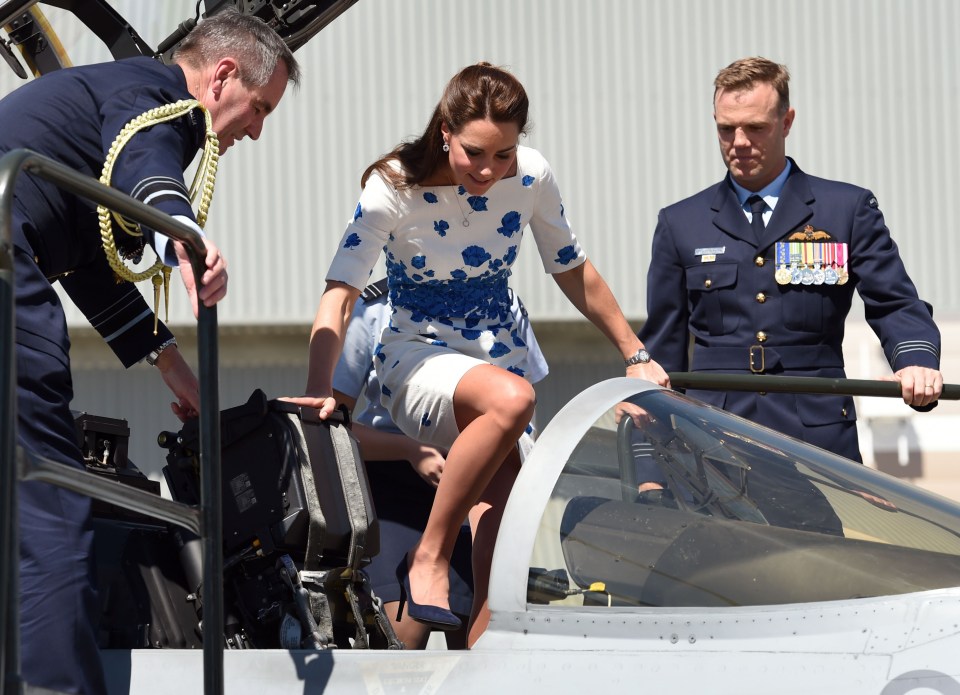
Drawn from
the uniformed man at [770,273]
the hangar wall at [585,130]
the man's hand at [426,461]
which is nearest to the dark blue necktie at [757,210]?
the uniformed man at [770,273]

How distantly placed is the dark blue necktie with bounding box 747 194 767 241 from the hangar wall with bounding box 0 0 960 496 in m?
5.30

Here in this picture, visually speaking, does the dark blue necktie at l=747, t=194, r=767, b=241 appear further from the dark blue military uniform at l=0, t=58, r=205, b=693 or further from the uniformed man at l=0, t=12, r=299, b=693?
the dark blue military uniform at l=0, t=58, r=205, b=693

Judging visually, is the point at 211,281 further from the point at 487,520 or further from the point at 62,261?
the point at 487,520

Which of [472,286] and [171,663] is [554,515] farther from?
[472,286]

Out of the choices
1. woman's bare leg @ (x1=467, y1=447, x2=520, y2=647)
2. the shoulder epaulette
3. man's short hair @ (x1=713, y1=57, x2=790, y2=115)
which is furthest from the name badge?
woman's bare leg @ (x1=467, y1=447, x2=520, y2=647)

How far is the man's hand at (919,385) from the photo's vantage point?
331 cm

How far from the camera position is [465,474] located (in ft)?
8.70

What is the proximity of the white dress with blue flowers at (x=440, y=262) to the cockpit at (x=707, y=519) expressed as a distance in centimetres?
68

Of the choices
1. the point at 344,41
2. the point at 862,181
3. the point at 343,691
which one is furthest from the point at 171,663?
the point at 862,181

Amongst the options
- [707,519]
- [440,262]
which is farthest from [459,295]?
[707,519]

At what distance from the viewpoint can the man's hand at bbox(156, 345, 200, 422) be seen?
2895mm

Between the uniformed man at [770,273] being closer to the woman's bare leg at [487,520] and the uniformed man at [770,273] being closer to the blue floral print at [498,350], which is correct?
the blue floral print at [498,350]

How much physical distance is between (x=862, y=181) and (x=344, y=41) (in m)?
3.98

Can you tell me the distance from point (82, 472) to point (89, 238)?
0.91 m
